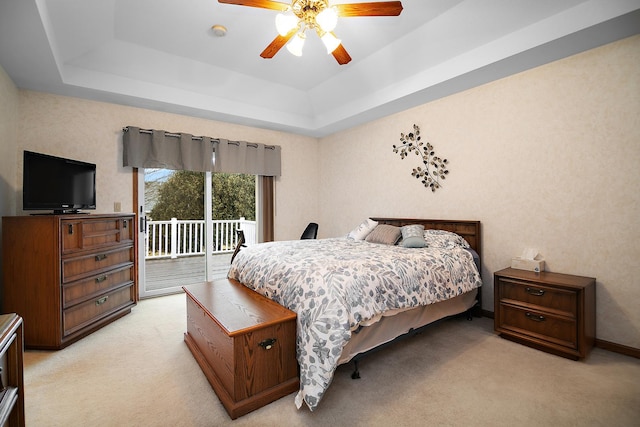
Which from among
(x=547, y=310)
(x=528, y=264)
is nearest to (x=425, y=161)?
(x=528, y=264)

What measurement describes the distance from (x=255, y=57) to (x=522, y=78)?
3.02 metres

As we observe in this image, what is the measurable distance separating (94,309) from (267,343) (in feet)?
7.31

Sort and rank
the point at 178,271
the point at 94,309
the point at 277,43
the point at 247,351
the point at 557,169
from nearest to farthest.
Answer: the point at 247,351, the point at 277,43, the point at 557,169, the point at 94,309, the point at 178,271

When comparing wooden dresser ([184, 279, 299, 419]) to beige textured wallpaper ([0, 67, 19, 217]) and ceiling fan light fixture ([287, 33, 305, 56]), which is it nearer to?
ceiling fan light fixture ([287, 33, 305, 56])

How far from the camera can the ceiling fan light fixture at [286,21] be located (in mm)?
2020

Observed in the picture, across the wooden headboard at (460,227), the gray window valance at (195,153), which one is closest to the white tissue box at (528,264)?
the wooden headboard at (460,227)

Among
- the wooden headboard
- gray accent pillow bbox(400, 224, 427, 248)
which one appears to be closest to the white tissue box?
the wooden headboard

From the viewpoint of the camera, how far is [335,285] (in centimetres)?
187

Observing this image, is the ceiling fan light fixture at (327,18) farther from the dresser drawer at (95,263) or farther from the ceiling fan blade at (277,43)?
the dresser drawer at (95,263)

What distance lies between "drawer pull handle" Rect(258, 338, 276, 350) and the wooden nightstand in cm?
218

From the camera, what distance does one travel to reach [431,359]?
2.30m

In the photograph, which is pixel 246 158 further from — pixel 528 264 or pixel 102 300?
pixel 528 264

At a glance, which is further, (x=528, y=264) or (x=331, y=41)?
(x=528, y=264)

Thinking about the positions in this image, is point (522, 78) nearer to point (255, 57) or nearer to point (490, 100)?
point (490, 100)
